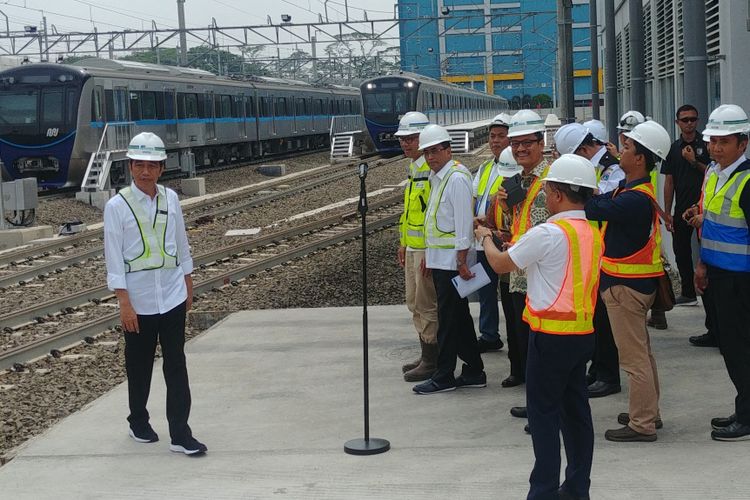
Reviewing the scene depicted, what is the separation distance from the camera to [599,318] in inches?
312

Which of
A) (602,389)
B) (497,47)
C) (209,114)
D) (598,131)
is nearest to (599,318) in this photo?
(602,389)

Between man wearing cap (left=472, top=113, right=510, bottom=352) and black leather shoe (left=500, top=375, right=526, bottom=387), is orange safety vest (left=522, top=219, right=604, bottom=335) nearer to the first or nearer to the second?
man wearing cap (left=472, top=113, right=510, bottom=352)

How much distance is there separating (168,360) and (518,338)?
221 centimetres

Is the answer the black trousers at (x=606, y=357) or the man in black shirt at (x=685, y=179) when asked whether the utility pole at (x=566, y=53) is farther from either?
the black trousers at (x=606, y=357)

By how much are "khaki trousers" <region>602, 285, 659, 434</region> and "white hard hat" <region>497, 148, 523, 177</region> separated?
53.5 inches

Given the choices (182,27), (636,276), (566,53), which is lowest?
(636,276)

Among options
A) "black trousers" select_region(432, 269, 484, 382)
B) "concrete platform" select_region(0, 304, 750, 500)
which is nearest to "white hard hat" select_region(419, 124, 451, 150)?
"black trousers" select_region(432, 269, 484, 382)

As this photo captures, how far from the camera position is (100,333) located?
37.3 ft

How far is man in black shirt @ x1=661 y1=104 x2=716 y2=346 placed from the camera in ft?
30.7

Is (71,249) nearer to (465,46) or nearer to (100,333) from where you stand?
(100,333)

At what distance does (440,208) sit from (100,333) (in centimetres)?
486

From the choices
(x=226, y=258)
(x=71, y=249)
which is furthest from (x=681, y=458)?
(x=71, y=249)

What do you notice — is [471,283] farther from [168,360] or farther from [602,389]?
[168,360]

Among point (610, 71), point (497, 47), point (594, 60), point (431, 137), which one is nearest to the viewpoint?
point (431, 137)
